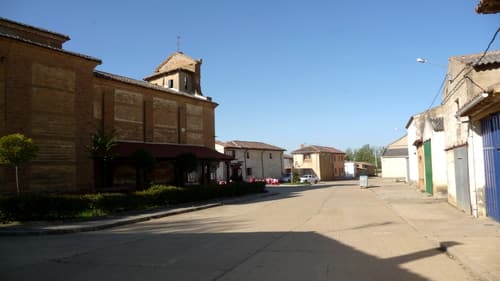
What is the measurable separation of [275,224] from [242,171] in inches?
1782

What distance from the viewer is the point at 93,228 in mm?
14180

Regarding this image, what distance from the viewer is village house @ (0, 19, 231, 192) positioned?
62.7ft

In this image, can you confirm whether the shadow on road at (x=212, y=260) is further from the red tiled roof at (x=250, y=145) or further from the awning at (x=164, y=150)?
the red tiled roof at (x=250, y=145)

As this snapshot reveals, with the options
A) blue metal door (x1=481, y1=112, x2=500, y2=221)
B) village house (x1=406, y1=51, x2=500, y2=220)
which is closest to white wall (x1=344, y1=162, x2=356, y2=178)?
village house (x1=406, y1=51, x2=500, y2=220)

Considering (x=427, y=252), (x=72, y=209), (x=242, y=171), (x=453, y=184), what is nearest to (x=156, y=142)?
(x=72, y=209)

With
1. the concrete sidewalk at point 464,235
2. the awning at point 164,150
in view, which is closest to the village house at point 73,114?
the awning at point 164,150

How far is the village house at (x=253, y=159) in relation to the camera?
57.7 metres

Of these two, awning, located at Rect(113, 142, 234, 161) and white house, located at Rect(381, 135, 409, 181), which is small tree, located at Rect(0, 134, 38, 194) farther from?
white house, located at Rect(381, 135, 409, 181)

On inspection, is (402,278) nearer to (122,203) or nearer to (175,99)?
(122,203)

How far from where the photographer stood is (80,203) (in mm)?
16812

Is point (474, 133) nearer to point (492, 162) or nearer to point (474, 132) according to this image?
point (474, 132)

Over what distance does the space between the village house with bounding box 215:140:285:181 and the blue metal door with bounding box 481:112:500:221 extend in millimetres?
40882

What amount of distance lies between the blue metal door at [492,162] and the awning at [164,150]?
1842 centimetres

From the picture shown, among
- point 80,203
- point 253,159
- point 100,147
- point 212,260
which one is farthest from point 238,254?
point 253,159
